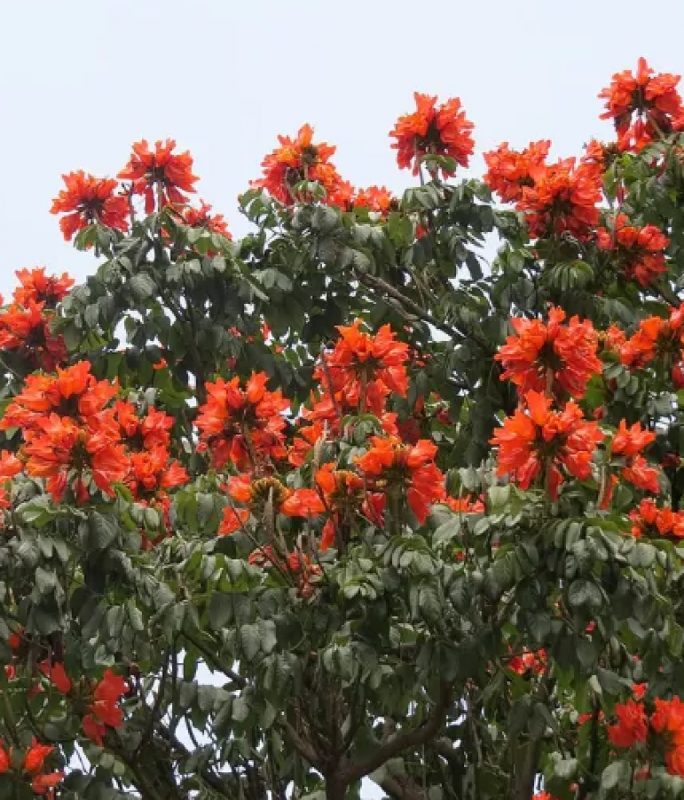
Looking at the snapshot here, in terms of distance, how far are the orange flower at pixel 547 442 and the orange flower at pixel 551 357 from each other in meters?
0.25

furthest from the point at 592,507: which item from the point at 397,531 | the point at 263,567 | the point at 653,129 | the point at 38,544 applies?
the point at 653,129

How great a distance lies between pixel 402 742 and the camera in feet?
14.8

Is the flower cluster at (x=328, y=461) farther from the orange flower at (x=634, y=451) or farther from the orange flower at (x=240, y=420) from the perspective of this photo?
the orange flower at (x=634, y=451)

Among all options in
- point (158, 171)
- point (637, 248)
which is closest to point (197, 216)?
point (158, 171)

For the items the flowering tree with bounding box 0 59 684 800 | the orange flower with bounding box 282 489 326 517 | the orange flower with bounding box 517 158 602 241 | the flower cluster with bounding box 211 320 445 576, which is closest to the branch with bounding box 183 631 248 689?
the flowering tree with bounding box 0 59 684 800

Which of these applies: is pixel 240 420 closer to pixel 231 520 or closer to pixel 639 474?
pixel 231 520

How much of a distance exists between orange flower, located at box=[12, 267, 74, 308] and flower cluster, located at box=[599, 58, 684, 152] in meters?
2.35

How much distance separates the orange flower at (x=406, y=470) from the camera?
4.02m

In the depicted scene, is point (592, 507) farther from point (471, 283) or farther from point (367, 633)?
point (471, 283)

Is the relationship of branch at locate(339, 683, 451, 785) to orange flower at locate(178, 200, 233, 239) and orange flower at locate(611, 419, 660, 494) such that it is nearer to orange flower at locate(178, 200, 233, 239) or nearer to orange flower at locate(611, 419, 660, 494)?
orange flower at locate(611, 419, 660, 494)

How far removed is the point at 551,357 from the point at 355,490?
2.01ft

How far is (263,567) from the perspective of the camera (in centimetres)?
433

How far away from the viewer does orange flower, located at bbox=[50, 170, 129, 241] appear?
20.2 ft

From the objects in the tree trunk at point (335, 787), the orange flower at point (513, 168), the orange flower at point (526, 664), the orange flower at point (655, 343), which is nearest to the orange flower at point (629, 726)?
the orange flower at point (526, 664)
